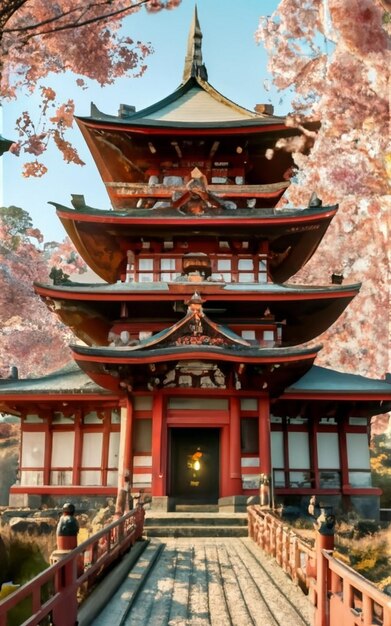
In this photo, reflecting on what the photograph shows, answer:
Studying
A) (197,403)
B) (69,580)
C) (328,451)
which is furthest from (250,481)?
(69,580)

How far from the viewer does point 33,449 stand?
18.8 m

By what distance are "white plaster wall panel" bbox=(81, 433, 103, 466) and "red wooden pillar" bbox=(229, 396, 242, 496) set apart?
4.68 metres

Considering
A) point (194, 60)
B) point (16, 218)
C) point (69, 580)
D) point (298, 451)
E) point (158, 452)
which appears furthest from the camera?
point (16, 218)

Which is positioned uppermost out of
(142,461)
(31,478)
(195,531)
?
(142,461)

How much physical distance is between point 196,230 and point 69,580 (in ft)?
46.1

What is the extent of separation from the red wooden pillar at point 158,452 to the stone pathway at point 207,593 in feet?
13.5

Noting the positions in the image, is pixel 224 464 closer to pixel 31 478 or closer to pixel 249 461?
pixel 249 461

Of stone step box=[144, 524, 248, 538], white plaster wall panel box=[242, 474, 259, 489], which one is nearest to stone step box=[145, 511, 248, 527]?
stone step box=[144, 524, 248, 538]

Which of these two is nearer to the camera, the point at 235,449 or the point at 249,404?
the point at 235,449

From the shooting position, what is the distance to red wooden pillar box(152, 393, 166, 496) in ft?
52.2

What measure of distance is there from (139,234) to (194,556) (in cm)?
1132

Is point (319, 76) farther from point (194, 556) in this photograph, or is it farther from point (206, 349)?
point (194, 556)

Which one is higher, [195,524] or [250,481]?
[250,481]

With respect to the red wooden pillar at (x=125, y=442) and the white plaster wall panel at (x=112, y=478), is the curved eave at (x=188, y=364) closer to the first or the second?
the red wooden pillar at (x=125, y=442)
